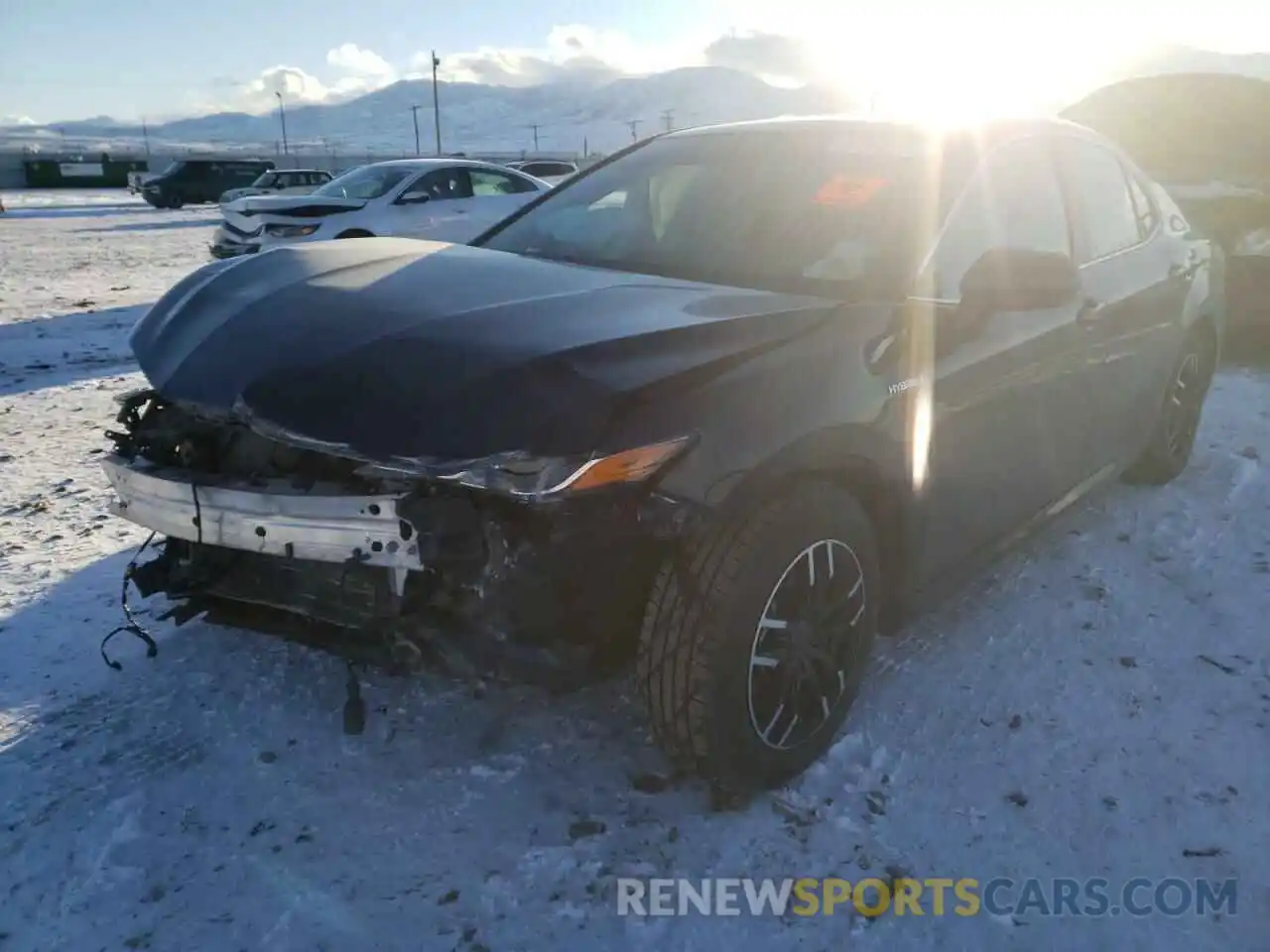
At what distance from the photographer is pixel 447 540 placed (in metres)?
2.03

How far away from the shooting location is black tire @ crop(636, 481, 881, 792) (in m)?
2.11

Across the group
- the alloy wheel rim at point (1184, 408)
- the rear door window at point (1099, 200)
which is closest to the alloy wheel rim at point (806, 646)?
the rear door window at point (1099, 200)

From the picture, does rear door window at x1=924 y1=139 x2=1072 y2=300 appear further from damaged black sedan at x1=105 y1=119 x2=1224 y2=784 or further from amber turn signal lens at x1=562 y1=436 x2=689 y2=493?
amber turn signal lens at x1=562 y1=436 x2=689 y2=493

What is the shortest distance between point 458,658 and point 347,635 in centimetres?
33

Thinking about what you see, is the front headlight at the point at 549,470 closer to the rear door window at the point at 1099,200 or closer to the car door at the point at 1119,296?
the car door at the point at 1119,296

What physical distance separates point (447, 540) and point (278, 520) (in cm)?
43

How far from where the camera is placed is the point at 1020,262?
2.55m

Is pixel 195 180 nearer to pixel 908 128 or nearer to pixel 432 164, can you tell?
pixel 432 164

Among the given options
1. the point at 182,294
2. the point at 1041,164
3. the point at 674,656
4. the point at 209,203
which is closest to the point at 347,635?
the point at 674,656

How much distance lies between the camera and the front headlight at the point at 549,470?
1919 mm

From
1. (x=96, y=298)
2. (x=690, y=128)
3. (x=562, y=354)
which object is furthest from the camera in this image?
(x=96, y=298)

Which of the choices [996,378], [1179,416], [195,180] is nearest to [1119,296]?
[996,378]

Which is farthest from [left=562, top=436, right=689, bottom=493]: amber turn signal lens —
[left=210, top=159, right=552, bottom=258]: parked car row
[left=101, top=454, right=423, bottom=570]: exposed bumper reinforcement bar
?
[left=210, top=159, right=552, bottom=258]: parked car row

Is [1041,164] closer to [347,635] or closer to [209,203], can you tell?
[347,635]
